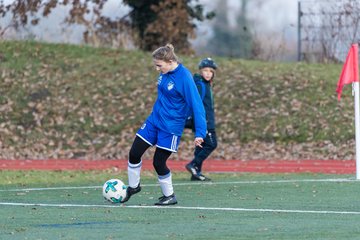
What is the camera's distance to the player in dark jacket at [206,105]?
16812 millimetres

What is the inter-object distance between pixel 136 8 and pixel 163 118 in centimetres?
2242

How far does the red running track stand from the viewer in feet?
69.5

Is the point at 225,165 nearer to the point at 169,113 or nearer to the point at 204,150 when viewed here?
the point at 204,150

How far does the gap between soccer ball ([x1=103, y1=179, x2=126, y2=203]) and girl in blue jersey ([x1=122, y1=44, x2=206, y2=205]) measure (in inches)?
14.1

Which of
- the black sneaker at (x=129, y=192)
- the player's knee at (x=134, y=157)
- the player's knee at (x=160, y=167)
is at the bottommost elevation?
the black sneaker at (x=129, y=192)

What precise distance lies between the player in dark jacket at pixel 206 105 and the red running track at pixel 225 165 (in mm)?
3583

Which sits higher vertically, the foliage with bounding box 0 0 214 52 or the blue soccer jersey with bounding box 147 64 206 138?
the blue soccer jersey with bounding box 147 64 206 138

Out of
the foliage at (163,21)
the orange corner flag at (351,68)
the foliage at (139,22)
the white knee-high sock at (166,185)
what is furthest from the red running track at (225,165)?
the foliage at (163,21)

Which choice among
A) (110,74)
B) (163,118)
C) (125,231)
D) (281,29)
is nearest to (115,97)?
(110,74)

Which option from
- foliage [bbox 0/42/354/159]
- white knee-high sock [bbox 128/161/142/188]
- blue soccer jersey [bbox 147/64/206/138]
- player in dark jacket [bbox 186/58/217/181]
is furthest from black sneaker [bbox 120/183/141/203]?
foliage [bbox 0/42/354/159]

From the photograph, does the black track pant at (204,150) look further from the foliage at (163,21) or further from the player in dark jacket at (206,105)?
the foliage at (163,21)

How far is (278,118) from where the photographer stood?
27906 mm

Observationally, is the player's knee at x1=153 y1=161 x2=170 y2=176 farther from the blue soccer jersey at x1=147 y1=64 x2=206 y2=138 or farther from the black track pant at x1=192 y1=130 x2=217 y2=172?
the black track pant at x1=192 y1=130 x2=217 y2=172

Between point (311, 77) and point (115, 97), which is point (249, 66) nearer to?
point (311, 77)
